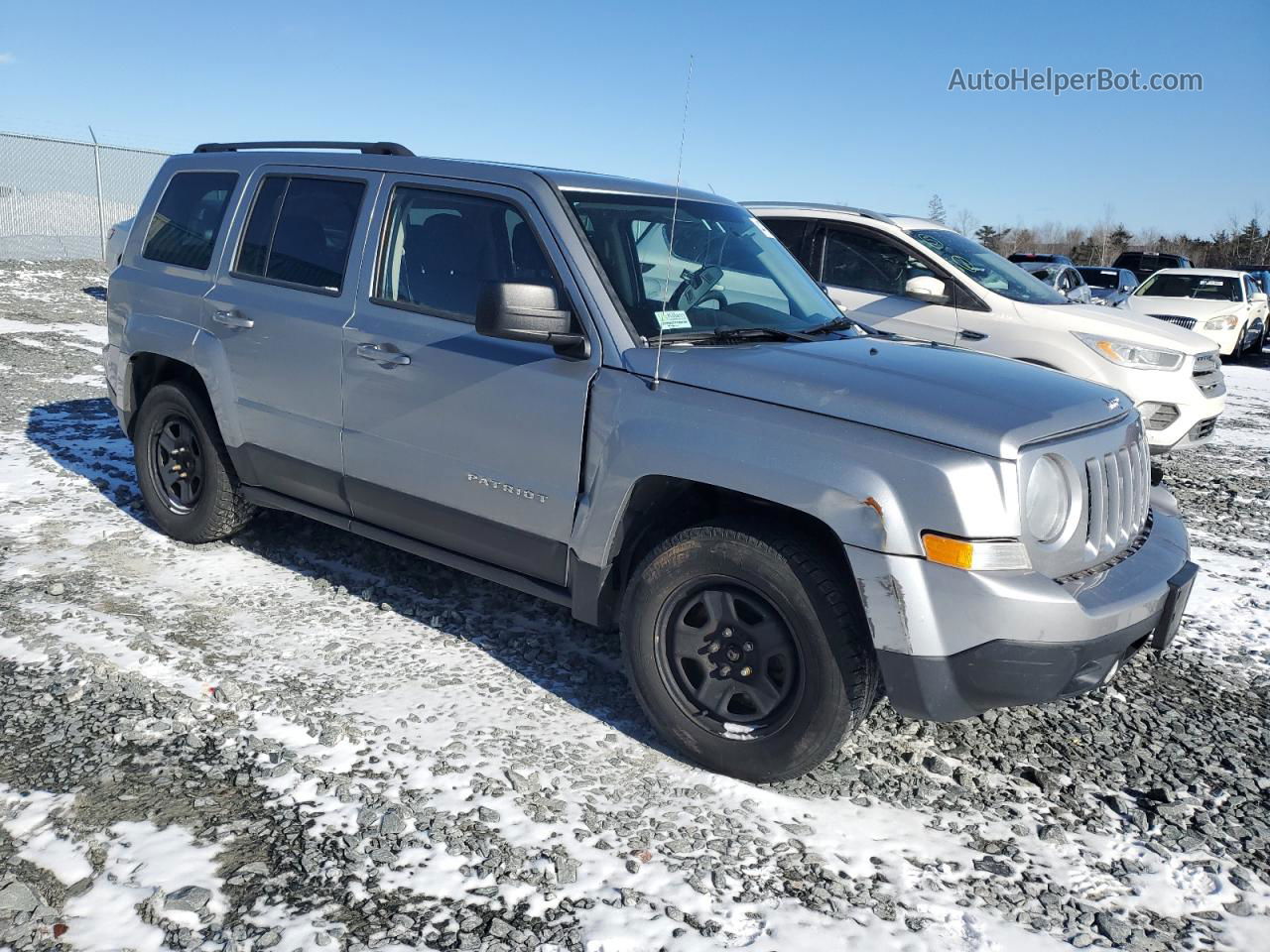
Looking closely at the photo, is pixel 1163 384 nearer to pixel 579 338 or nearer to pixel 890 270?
pixel 890 270

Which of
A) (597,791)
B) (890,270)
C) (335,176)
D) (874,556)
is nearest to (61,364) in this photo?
(335,176)

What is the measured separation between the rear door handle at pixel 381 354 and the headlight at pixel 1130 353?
18.2 ft

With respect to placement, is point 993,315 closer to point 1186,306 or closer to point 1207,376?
point 1207,376

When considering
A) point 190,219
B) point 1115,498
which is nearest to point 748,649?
point 1115,498

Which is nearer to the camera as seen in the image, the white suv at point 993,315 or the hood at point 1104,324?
the white suv at point 993,315

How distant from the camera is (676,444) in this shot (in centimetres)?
327

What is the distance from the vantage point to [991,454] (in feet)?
9.34

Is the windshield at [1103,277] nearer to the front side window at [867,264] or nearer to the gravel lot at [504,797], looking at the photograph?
the front side window at [867,264]

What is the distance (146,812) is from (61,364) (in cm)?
868

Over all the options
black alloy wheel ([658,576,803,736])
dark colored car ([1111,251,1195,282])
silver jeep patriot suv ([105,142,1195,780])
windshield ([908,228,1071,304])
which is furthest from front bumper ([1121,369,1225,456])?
dark colored car ([1111,251,1195,282])

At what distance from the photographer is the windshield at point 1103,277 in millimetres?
24078

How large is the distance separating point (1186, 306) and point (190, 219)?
59.3 ft

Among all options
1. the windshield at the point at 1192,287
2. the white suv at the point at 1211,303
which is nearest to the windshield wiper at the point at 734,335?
the white suv at the point at 1211,303

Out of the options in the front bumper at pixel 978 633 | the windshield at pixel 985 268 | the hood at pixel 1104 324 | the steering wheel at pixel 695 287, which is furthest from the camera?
the windshield at pixel 985 268
